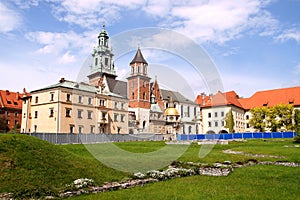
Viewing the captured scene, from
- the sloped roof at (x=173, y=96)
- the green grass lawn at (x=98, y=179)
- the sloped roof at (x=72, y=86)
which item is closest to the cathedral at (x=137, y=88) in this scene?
the sloped roof at (x=173, y=96)

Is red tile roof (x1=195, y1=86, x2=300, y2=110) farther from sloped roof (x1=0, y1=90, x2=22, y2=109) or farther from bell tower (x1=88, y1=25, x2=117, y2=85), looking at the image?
sloped roof (x1=0, y1=90, x2=22, y2=109)

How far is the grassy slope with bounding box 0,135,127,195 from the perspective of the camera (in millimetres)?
12503

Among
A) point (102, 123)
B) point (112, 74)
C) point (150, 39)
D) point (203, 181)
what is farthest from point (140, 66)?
point (203, 181)

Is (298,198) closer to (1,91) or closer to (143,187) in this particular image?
(143,187)

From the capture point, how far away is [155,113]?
288 feet

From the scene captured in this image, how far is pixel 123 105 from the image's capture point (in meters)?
68.0


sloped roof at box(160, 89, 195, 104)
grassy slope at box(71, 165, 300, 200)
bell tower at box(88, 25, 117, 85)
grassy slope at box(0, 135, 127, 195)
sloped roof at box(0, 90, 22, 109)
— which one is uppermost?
bell tower at box(88, 25, 117, 85)

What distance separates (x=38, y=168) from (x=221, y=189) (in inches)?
344

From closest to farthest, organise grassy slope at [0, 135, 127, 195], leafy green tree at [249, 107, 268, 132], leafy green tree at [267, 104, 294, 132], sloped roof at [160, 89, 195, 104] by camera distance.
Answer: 1. grassy slope at [0, 135, 127, 195]
2. leafy green tree at [267, 104, 294, 132]
3. leafy green tree at [249, 107, 268, 132]
4. sloped roof at [160, 89, 195, 104]

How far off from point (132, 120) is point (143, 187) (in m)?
66.4

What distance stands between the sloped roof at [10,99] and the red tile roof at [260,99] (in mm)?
55313

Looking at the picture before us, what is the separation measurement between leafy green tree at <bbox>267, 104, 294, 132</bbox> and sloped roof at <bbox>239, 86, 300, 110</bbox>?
16.0 meters

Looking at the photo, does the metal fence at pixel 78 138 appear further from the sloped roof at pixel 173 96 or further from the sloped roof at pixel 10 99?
the sloped roof at pixel 173 96

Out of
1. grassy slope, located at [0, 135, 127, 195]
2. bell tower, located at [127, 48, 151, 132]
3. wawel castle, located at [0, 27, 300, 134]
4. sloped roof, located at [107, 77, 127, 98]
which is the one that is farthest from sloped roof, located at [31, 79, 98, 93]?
grassy slope, located at [0, 135, 127, 195]
